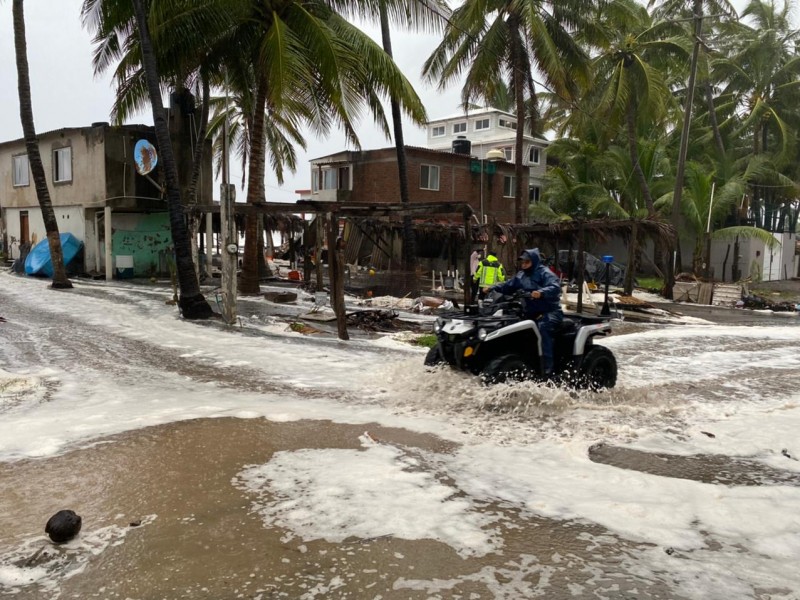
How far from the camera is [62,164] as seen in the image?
23.0 meters

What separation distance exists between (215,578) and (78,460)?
2382mm

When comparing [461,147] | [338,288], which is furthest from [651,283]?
[338,288]

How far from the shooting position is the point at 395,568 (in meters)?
3.56

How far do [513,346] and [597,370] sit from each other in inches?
51.8

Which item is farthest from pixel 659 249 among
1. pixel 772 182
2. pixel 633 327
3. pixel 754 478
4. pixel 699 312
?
pixel 754 478

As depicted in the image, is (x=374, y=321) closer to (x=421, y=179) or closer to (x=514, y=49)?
(x=514, y=49)

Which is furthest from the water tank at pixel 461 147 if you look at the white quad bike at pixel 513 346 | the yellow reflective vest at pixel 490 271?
the white quad bike at pixel 513 346

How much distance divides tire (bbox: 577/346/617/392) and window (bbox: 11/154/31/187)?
23.9 metres

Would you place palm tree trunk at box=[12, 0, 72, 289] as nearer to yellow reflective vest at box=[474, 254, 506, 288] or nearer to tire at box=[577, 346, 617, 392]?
yellow reflective vest at box=[474, 254, 506, 288]

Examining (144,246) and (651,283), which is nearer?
(144,246)

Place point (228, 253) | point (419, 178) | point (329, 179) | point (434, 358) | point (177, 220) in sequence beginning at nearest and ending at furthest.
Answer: point (434, 358) → point (228, 253) → point (177, 220) → point (419, 178) → point (329, 179)

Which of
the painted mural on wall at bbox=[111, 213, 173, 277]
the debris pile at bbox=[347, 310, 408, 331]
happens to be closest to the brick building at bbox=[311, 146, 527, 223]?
the painted mural on wall at bbox=[111, 213, 173, 277]

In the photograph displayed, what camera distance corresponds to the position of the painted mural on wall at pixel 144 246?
72.5 ft

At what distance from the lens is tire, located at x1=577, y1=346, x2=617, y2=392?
7633 mm
